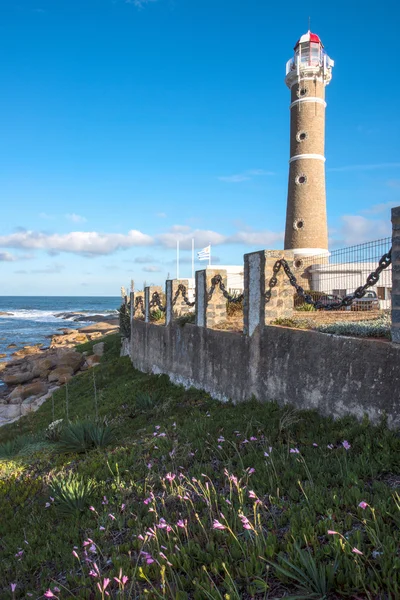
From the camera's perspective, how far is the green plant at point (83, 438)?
7.21 meters

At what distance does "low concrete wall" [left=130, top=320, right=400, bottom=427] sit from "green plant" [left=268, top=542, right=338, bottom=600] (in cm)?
265

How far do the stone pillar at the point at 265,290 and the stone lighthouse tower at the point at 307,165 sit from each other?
20102 millimetres

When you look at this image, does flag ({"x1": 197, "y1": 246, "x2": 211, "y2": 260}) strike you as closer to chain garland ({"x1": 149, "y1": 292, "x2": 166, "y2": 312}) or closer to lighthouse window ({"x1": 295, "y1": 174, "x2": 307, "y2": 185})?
lighthouse window ({"x1": 295, "y1": 174, "x2": 307, "y2": 185})

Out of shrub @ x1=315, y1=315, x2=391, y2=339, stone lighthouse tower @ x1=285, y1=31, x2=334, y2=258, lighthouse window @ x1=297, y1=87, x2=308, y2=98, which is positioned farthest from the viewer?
lighthouse window @ x1=297, y1=87, x2=308, y2=98

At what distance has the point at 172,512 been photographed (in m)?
4.09

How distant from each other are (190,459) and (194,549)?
2163mm

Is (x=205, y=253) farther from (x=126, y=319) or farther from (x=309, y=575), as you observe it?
(x=309, y=575)

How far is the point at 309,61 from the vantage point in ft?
94.1

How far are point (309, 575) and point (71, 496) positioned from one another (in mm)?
3073

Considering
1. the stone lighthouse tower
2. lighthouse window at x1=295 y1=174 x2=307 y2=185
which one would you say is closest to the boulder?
the stone lighthouse tower

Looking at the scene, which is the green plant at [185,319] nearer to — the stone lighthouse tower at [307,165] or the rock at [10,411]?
the rock at [10,411]

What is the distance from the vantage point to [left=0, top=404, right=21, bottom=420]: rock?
49.5 feet

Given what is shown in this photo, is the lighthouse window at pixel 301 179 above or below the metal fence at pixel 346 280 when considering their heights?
above

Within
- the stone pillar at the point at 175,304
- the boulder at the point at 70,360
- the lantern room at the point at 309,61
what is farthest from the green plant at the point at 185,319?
the lantern room at the point at 309,61
